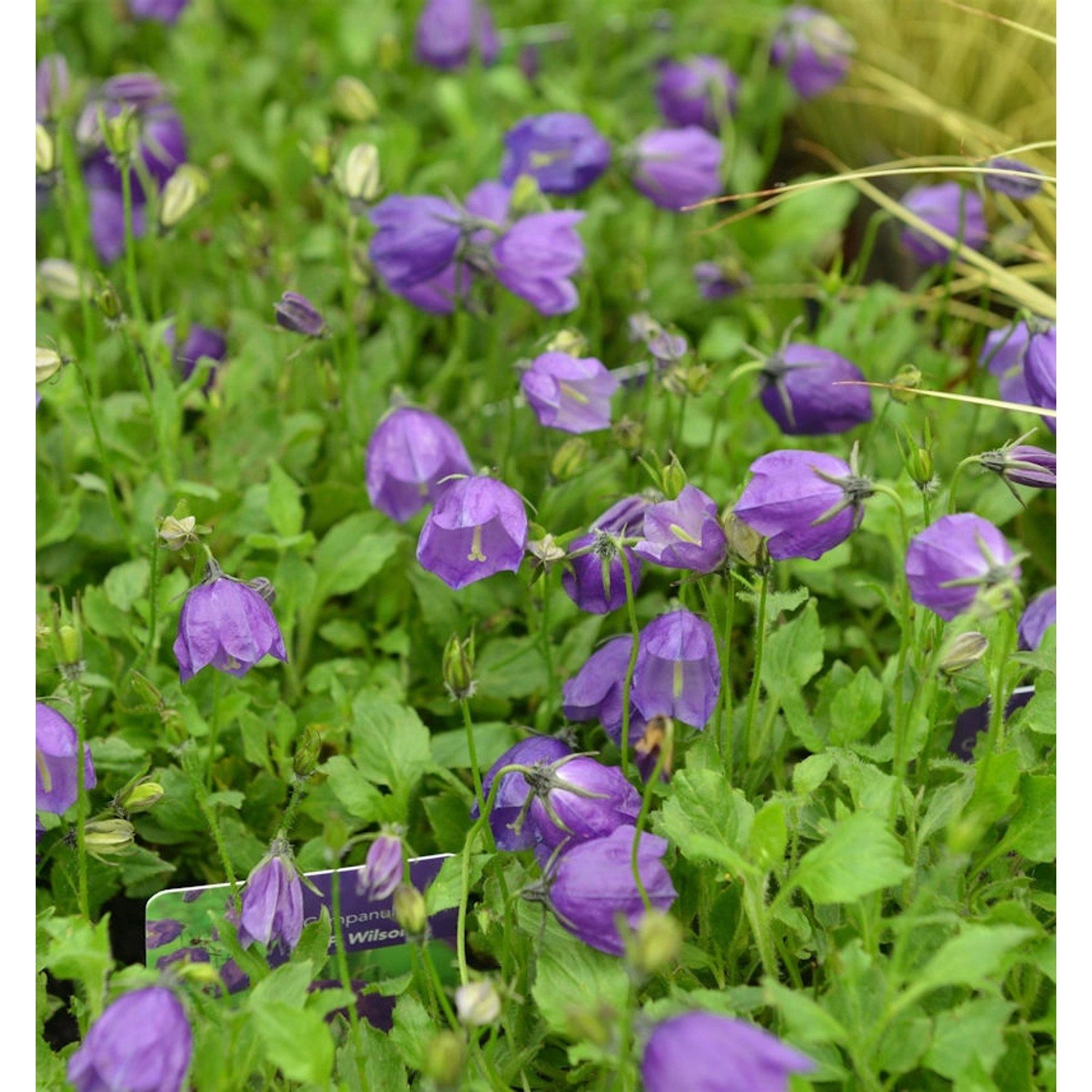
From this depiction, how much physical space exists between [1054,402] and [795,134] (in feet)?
4.90

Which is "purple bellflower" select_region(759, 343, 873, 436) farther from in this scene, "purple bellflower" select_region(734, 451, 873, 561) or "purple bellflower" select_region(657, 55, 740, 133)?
"purple bellflower" select_region(657, 55, 740, 133)

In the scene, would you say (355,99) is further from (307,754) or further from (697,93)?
(307,754)

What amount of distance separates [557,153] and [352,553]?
720 millimetres

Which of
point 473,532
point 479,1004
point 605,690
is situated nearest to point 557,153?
point 473,532

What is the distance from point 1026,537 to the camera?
5.36 feet

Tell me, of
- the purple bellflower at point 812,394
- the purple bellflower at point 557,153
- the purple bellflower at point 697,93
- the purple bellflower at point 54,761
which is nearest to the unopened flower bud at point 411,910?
the purple bellflower at point 54,761

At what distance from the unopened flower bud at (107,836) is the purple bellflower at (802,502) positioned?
56cm

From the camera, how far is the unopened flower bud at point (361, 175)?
151 centimetres

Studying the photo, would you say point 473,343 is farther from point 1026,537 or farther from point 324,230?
point 1026,537

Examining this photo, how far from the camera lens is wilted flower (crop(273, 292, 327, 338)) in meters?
1.38

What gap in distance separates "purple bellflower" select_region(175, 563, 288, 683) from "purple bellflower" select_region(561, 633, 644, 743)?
277 mm

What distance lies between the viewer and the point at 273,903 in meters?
1.00

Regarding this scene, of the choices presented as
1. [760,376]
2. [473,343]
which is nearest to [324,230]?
[473,343]

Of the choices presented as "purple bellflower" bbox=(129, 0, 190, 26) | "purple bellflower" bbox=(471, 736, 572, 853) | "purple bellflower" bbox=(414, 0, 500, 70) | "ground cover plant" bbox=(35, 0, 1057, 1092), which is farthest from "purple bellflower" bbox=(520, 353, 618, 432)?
"purple bellflower" bbox=(129, 0, 190, 26)
